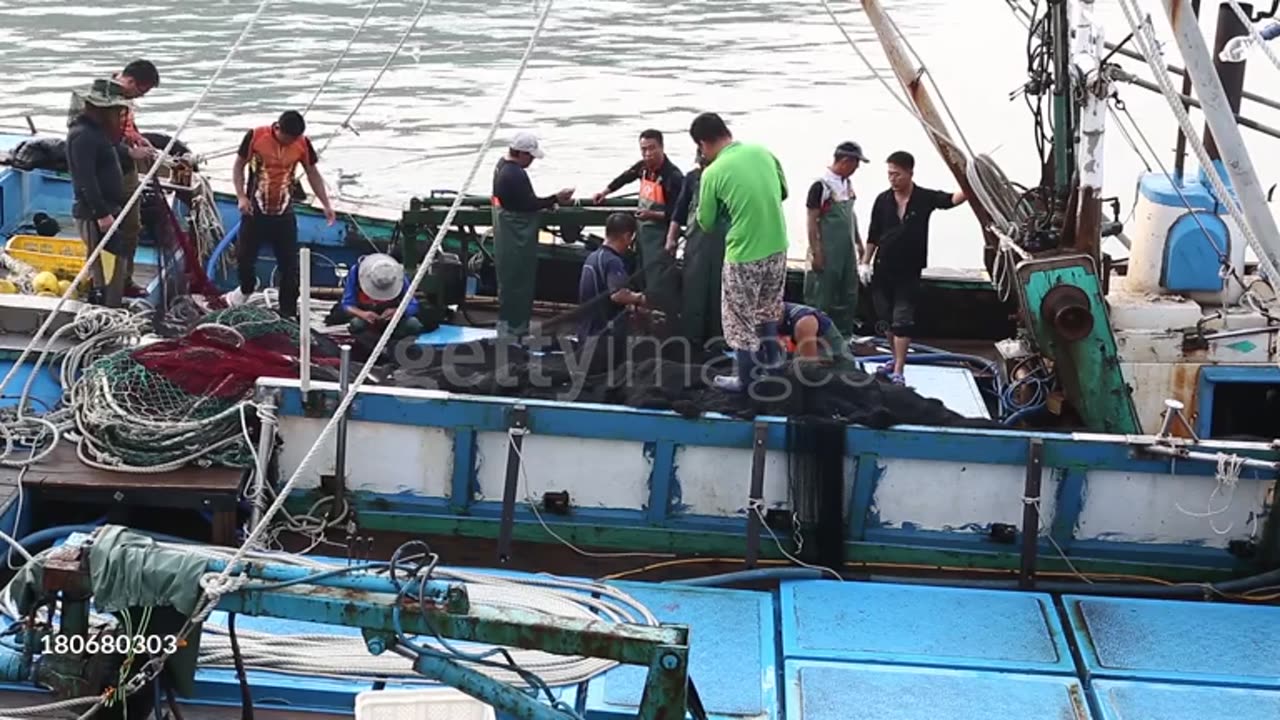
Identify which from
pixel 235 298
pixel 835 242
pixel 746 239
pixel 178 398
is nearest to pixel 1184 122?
pixel 746 239

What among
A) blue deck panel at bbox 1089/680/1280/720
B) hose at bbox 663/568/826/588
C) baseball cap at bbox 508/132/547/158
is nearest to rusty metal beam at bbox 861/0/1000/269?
baseball cap at bbox 508/132/547/158

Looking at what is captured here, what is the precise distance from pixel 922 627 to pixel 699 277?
2.84 metres

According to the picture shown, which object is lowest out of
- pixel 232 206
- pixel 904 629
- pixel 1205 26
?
pixel 904 629

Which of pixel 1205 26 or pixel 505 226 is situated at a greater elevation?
pixel 1205 26

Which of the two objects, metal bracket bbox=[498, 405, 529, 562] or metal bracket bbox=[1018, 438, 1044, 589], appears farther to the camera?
metal bracket bbox=[498, 405, 529, 562]

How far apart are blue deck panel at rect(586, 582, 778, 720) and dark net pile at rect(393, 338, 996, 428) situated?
1.08m

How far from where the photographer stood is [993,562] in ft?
24.7

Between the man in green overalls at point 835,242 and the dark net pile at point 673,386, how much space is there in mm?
1484

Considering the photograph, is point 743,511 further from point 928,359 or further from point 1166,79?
point 1166,79

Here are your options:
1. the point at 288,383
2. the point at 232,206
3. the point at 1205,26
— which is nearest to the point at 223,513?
the point at 288,383

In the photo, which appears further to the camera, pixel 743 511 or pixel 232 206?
A: pixel 232 206

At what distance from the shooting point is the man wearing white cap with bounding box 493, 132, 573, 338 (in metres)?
9.51

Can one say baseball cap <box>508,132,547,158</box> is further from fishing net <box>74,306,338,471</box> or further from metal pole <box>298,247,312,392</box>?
metal pole <box>298,247,312,392</box>

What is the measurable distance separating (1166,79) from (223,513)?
4638mm
